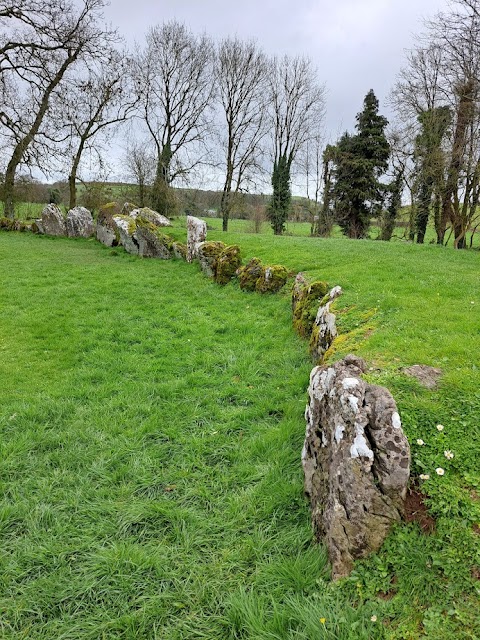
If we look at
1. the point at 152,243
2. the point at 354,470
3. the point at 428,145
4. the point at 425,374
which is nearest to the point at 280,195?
the point at 428,145

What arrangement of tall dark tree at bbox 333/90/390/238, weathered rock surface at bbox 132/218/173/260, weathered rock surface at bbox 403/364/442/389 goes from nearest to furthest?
weathered rock surface at bbox 403/364/442/389 < weathered rock surface at bbox 132/218/173/260 < tall dark tree at bbox 333/90/390/238

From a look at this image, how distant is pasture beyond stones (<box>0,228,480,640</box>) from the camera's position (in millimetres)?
2229

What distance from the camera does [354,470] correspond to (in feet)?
8.47

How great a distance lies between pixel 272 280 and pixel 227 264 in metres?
1.92

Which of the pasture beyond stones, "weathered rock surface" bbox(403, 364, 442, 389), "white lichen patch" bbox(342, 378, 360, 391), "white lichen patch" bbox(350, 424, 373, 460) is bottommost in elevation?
the pasture beyond stones

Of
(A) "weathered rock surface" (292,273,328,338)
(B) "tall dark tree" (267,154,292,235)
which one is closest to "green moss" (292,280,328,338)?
(A) "weathered rock surface" (292,273,328,338)

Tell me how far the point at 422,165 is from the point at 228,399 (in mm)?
21495

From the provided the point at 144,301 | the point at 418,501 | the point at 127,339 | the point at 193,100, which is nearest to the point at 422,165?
the point at 193,100

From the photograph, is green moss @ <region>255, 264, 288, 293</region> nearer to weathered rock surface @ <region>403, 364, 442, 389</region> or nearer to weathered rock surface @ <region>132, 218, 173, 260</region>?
weathered rock surface @ <region>132, 218, 173, 260</region>

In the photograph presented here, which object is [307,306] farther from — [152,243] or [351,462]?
[152,243]

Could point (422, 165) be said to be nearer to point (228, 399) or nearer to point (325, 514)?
point (228, 399)

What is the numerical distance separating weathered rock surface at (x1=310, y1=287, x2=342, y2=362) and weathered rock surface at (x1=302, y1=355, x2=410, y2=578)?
89.9 inches

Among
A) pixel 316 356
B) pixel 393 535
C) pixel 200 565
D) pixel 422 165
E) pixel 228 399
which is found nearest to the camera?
pixel 393 535

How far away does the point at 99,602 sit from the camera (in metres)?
2.43
